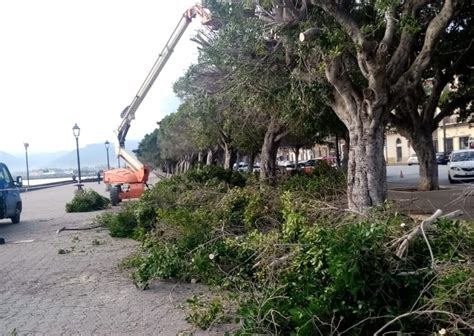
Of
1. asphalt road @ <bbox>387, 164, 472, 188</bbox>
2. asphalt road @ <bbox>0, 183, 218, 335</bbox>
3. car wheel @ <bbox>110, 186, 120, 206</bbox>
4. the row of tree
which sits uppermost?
the row of tree

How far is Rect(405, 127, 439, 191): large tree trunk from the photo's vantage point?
20109 mm

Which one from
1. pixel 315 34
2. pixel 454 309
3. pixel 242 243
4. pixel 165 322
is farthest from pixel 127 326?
pixel 315 34

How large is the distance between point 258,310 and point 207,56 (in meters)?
11.3

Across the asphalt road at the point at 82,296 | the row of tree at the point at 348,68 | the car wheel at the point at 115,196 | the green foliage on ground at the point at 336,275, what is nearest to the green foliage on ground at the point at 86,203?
the car wheel at the point at 115,196

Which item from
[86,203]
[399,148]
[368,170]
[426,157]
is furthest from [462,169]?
[399,148]

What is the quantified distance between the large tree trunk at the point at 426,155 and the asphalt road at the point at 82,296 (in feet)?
42.3

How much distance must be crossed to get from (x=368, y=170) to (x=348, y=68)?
3.43 meters

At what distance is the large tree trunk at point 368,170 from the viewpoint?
9719 mm

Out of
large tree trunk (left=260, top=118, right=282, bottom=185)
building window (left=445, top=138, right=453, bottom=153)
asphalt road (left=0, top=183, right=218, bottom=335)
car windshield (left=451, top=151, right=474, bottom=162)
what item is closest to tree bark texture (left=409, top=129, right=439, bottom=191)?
large tree trunk (left=260, top=118, right=282, bottom=185)

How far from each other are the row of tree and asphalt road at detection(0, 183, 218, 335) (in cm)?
440

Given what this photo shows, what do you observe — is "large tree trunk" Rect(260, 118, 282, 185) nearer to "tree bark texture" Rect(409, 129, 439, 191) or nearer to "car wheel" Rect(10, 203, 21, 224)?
"tree bark texture" Rect(409, 129, 439, 191)

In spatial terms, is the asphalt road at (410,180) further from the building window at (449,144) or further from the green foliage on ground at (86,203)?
the building window at (449,144)

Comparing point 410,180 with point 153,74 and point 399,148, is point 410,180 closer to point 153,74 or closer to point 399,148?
point 153,74

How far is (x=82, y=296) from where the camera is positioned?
7367 mm
